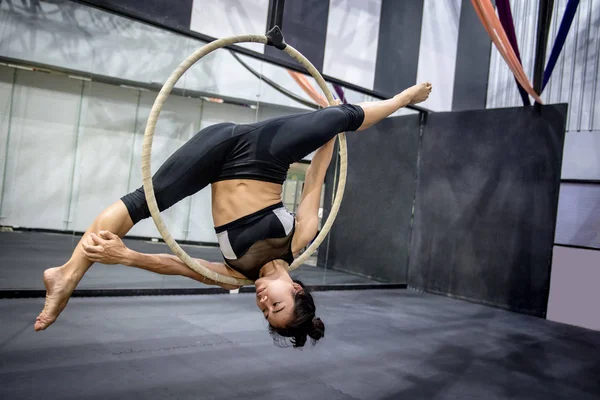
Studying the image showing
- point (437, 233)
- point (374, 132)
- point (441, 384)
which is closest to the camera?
point (441, 384)

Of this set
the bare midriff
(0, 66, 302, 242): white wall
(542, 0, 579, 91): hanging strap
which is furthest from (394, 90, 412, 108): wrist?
(0, 66, 302, 242): white wall

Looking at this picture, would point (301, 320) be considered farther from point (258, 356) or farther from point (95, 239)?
point (258, 356)

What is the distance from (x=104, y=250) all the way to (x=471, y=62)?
6.00 m

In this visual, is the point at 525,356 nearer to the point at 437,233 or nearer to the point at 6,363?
the point at 437,233

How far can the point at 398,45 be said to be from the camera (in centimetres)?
588

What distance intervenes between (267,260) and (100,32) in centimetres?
395

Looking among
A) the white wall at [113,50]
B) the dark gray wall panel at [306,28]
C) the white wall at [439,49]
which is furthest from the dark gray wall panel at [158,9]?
the white wall at [439,49]

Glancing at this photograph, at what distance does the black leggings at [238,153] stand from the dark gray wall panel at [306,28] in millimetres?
2638

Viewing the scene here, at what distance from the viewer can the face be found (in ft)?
7.14

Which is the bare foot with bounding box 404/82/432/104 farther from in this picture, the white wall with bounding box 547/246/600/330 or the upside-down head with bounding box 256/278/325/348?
the white wall with bounding box 547/246/600/330

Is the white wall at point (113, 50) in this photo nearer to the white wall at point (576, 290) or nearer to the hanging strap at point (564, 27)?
the hanging strap at point (564, 27)

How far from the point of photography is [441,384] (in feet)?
9.89

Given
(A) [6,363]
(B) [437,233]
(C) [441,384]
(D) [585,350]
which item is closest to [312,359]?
(C) [441,384]

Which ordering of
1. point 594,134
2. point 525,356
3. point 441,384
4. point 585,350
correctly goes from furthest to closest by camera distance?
1. point 594,134
2. point 585,350
3. point 525,356
4. point 441,384
